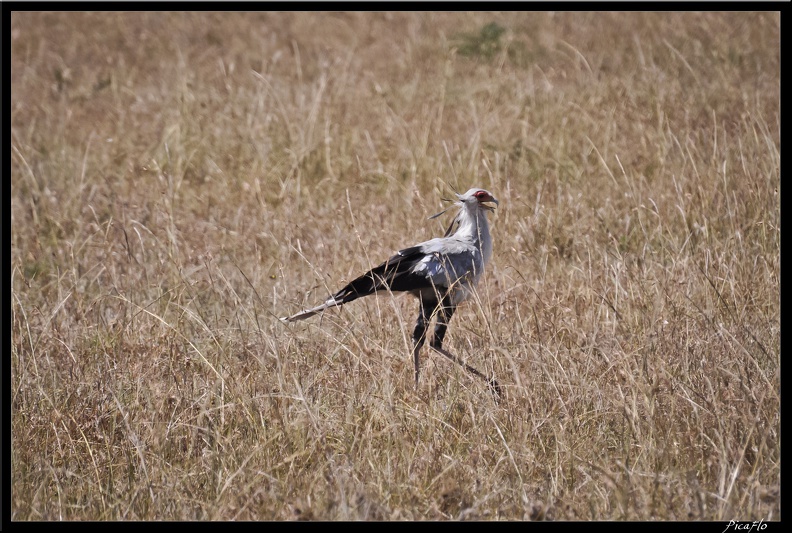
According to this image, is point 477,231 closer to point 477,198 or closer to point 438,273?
point 477,198

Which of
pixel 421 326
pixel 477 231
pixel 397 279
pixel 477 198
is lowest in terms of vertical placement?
pixel 421 326

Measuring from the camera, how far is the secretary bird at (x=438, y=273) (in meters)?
3.47

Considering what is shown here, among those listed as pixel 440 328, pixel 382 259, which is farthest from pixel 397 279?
pixel 382 259

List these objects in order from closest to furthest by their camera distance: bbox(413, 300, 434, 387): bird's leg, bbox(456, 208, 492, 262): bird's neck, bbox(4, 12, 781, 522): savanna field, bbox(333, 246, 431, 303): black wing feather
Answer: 1. bbox(4, 12, 781, 522): savanna field
2. bbox(333, 246, 431, 303): black wing feather
3. bbox(413, 300, 434, 387): bird's leg
4. bbox(456, 208, 492, 262): bird's neck

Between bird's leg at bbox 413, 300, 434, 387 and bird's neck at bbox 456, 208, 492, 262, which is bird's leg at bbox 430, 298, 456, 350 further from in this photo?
bird's neck at bbox 456, 208, 492, 262

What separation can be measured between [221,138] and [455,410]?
3.99 metres

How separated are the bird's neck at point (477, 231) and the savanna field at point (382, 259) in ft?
0.82

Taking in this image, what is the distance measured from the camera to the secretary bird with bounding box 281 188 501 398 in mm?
3471

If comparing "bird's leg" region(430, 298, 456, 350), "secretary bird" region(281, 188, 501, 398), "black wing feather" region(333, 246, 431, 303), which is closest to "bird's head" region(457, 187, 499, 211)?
"secretary bird" region(281, 188, 501, 398)

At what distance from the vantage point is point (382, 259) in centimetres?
456

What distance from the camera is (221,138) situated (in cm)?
644

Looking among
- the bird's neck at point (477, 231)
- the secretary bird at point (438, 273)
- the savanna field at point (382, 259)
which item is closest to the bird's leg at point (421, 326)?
the secretary bird at point (438, 273)

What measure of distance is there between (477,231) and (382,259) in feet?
2.89

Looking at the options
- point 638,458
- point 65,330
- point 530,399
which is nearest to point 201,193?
point 65,330
